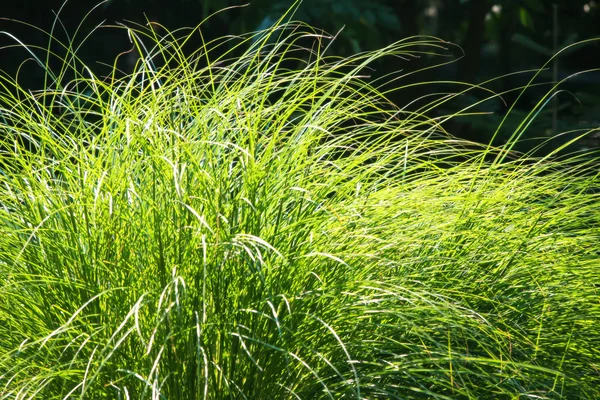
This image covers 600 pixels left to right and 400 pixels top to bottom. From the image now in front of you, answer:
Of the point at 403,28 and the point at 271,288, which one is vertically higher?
the point at 271,288

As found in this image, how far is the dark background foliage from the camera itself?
19.7ft

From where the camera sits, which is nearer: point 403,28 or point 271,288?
point 271,288

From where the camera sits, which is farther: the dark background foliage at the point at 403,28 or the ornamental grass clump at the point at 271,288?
the dark background foliage at the point at 403,28

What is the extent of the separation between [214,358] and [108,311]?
28cm

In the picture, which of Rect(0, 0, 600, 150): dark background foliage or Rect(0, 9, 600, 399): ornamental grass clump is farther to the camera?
Rect(0, 0, 600, 150): dark background foliage

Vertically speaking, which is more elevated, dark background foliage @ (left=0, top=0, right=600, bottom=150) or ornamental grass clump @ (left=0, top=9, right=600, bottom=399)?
ornamental grass clump @ (left=0, top=9, right=600, bottom=399)

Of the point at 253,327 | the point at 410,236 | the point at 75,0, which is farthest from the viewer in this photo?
the point at 75,0

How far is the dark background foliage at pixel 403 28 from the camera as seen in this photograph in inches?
236

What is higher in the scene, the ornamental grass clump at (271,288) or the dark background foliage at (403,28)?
the ornamental grass clump at (271,288)

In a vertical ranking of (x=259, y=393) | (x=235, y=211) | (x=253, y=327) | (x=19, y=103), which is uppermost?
(x=19, y=103)

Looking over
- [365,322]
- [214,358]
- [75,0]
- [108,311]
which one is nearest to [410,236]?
[365,322]

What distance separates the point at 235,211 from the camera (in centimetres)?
216

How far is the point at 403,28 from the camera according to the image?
8.34 meters

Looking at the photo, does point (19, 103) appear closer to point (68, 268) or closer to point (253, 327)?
point (68, 268)
